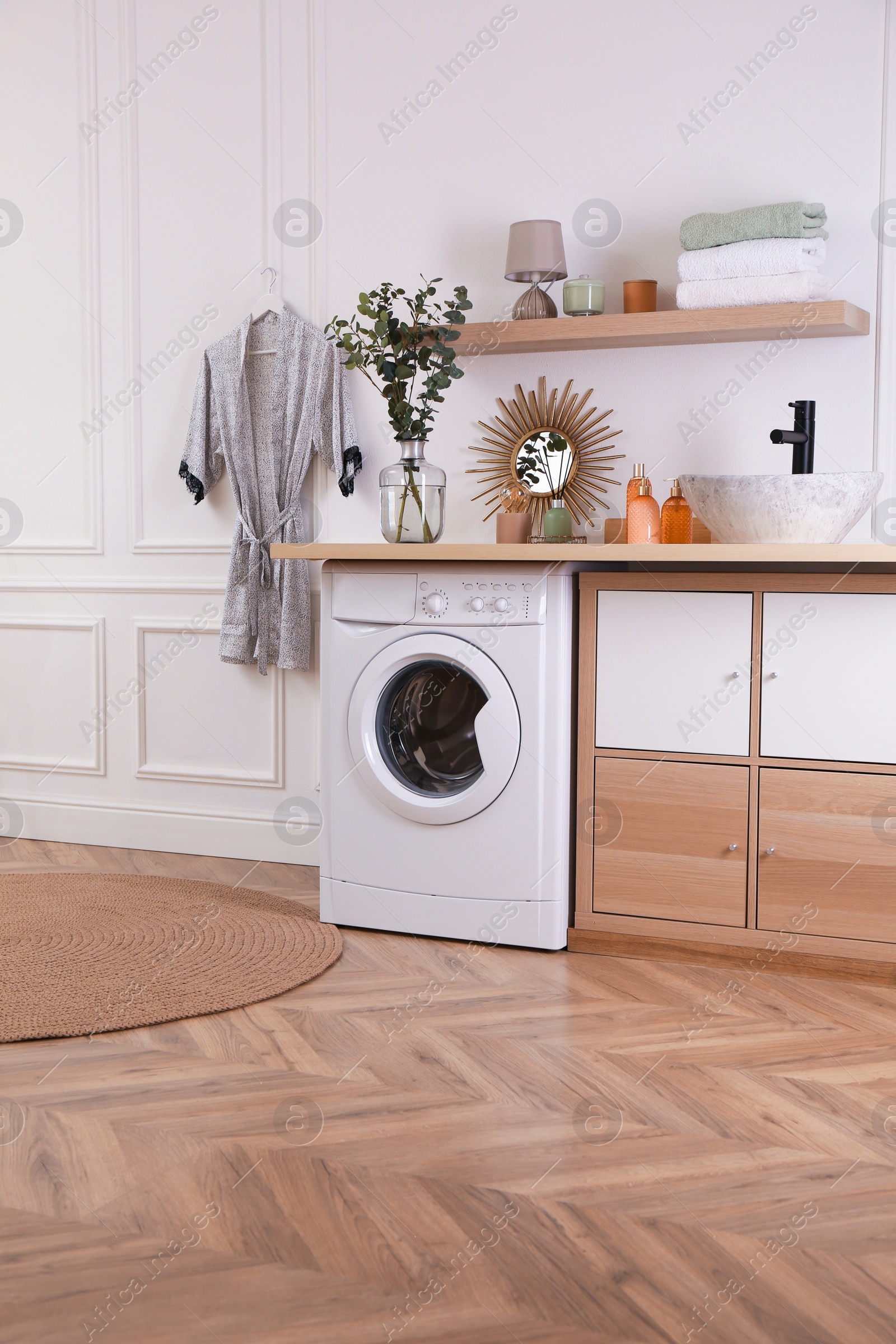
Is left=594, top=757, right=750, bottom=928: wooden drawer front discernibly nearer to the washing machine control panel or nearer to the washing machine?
the washing machine

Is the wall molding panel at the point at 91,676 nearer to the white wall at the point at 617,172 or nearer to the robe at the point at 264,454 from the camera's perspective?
the robe at the point at 264,454

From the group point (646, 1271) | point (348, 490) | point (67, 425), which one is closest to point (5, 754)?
point (67, 425)

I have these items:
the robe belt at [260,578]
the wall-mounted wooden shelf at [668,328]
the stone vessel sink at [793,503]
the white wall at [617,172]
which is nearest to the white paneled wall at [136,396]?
the robe belt at [260,578]

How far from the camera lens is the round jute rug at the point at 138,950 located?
2.14m

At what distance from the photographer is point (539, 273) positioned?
9.20ft

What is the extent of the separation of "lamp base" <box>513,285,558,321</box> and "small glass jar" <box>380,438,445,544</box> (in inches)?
17.9

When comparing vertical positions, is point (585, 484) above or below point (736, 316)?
below

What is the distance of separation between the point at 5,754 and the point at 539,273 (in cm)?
226

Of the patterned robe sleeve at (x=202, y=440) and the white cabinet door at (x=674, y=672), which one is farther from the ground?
the patterned robe sleeve at (x=202, y=440)

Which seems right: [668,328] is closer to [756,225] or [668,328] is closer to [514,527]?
[756,225]

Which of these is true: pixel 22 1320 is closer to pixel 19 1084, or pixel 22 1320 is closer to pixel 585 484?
pixel 19 1084

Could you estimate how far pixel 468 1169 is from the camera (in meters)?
1.57

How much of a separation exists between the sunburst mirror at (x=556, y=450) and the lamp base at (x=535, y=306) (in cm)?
18

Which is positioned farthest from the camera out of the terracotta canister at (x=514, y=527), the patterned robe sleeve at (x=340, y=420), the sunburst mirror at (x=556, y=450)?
the patterned robe sleeve at (x=340, y=420)
